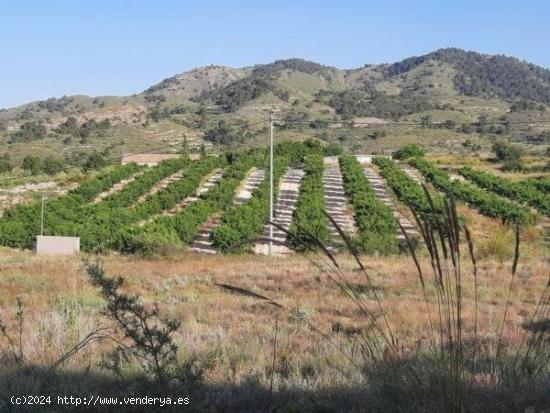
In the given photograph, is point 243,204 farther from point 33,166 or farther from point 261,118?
point 261,118

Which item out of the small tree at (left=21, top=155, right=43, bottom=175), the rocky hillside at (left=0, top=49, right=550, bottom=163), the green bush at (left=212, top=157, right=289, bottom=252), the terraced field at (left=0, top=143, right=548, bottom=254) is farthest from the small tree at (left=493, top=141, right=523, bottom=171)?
the small tree at (left=21, top=155, right=43, bottom=175)

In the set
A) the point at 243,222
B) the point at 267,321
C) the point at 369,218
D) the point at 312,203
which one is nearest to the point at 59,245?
the point at 243,222

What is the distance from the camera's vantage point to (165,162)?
6050cm

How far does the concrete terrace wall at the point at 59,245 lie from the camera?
28562 millimetres

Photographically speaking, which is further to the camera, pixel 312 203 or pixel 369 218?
pixel 312 203

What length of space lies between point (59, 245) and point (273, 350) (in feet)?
81.4

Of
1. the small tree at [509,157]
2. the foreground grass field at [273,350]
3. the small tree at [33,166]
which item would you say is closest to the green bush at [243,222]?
the foreground grass field at [273,350]

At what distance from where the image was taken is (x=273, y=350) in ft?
19.1

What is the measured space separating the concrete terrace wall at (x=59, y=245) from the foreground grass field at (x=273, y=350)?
530 inches

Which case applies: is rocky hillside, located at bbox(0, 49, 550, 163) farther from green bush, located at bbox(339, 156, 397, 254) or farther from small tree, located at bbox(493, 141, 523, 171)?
green bush, located at bbox(339, 156, 397, 254)

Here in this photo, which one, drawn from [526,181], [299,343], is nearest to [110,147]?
[526,181]

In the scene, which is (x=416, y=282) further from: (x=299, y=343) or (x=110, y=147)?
(x=110, y=147)

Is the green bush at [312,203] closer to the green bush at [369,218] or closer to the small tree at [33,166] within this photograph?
the green bush at [369,218]

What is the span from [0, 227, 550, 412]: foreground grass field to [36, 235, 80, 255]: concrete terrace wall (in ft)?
44.2
